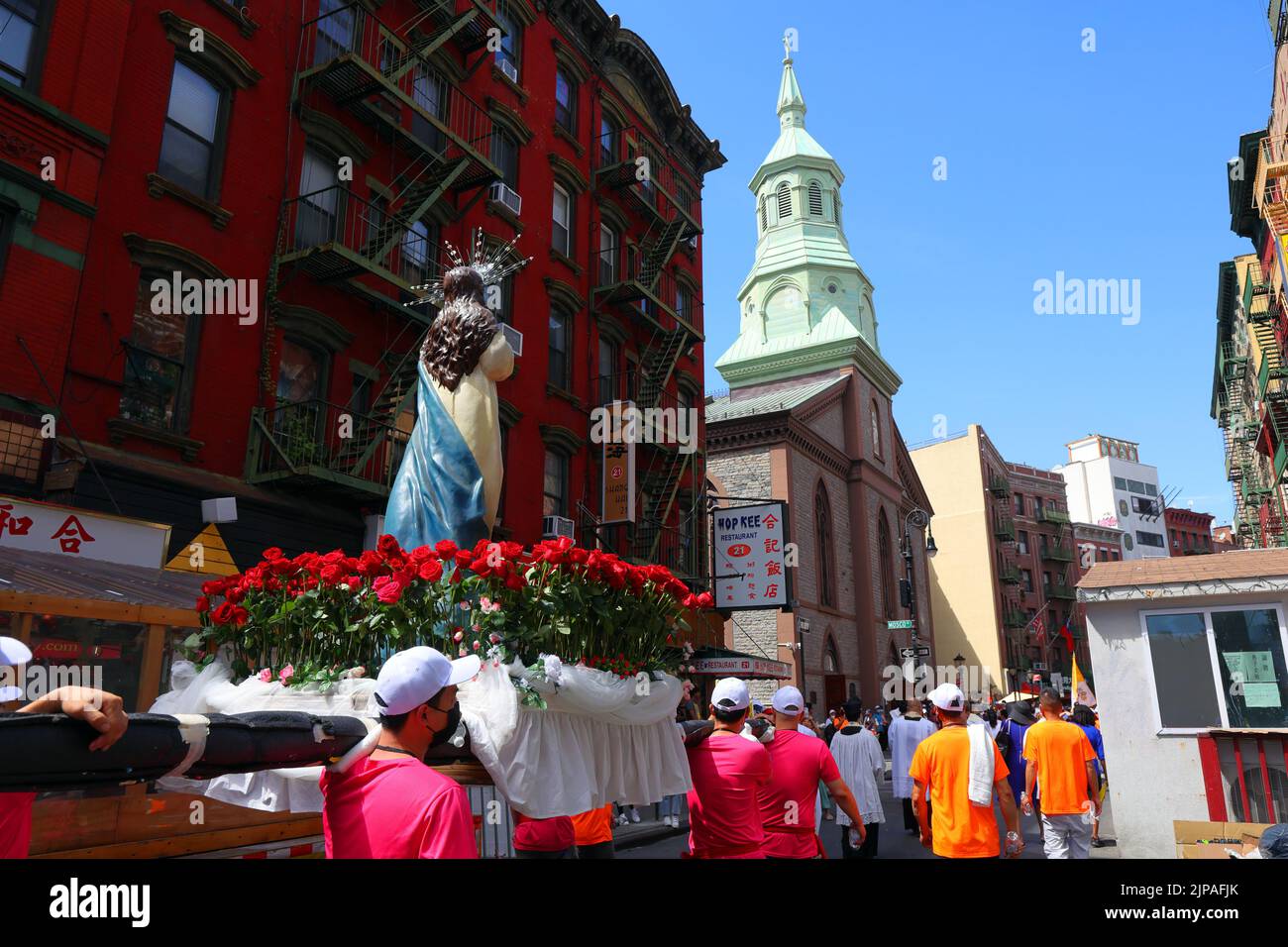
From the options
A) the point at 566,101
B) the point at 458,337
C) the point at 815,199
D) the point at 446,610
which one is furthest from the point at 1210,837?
the point at 815,199

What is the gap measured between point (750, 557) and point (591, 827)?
770 inches

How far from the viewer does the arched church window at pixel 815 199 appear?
173 feet

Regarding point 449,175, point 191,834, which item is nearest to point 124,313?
point 449,175

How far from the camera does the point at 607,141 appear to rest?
2481 centimetres

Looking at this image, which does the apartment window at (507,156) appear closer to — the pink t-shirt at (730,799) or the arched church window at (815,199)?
the pink t-shirt at (730,799)

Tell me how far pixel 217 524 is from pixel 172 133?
590cm

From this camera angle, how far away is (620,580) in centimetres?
468

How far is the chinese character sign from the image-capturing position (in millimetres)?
24359

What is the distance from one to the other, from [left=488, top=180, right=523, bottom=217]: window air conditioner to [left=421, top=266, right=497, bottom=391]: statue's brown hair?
13196 mm

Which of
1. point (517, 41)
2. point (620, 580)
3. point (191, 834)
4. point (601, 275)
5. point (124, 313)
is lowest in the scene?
point (191, 834)

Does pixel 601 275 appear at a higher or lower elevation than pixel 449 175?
higher

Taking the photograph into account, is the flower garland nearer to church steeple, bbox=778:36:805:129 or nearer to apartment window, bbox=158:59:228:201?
apartment window, bbox=158:59:228:201

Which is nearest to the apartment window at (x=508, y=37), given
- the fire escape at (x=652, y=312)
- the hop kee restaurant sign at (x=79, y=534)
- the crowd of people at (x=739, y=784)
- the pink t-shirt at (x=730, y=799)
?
the fire escape at (x=652, y=312)
